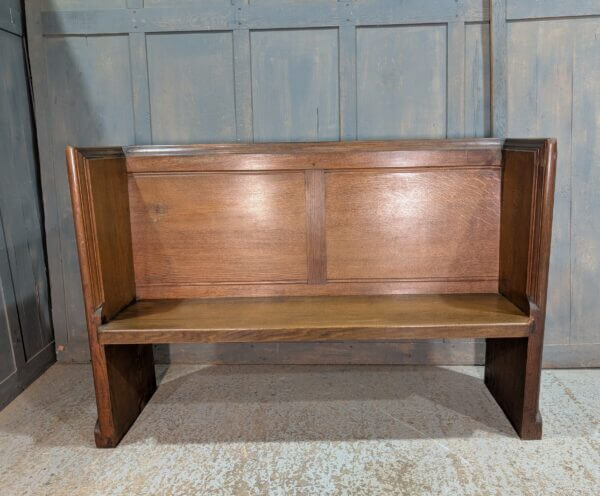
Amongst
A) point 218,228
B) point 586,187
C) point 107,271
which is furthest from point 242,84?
point 586,187

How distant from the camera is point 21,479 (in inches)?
75.6

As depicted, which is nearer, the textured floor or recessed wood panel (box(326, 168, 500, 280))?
the textured floor

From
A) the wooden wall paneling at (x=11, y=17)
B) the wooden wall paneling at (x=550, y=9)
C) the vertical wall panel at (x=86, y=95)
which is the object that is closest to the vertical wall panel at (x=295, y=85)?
the vertical wall panel at (x=86, y=95)

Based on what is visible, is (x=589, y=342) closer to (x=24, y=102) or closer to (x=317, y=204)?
(x=317, y=204)

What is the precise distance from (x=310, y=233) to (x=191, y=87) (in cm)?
91

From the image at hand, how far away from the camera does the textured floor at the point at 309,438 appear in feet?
6.13

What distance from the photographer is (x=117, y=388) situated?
218 cm

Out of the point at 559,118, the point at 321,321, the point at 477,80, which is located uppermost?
the point at 477,80

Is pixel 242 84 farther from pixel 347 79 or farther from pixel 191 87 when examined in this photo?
pixel 347 79

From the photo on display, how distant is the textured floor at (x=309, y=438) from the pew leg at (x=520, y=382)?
0.17 feet

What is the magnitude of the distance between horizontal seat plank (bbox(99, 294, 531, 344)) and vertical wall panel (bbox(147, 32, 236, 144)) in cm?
88

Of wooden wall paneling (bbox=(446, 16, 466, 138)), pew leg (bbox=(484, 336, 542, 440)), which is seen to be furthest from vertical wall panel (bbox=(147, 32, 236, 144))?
pew leg (bbox=(484, 336, 542, 440))

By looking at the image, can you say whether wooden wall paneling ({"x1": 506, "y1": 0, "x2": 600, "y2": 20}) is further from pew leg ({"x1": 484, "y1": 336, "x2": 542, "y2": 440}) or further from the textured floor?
the textured floor

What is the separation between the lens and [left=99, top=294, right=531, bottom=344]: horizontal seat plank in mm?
1998
